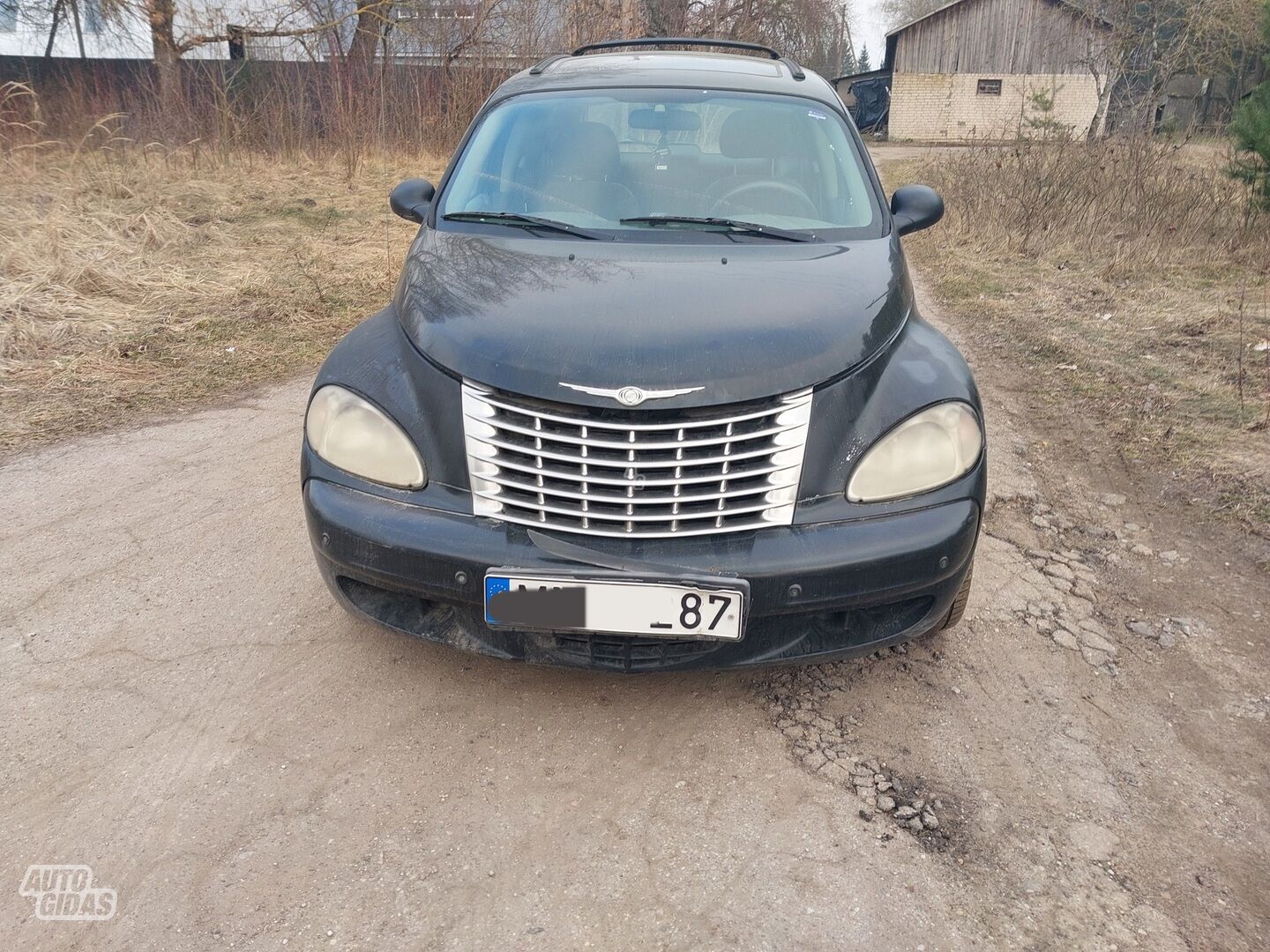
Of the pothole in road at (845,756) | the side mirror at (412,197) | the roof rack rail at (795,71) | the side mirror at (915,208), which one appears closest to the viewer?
the pothole in road at (845,756)

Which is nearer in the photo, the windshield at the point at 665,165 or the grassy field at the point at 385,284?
the windshield at the point at 665,165

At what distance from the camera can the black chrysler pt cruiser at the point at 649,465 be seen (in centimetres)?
237

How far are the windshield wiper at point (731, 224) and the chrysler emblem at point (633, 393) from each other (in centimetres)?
111

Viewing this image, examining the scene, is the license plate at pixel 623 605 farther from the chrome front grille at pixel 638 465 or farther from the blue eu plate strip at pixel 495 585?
the chrome front grille at pixel 638 465

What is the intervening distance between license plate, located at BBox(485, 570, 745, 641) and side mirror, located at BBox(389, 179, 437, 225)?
2.13m

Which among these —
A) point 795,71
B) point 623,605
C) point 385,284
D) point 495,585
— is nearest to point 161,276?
point 385,284

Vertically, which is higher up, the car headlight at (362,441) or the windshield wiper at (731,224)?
the windshield wiper at (731,224)

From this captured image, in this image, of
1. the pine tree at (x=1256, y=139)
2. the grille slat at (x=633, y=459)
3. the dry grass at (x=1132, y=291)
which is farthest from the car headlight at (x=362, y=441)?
the pine tree at (x=1256, y=139)

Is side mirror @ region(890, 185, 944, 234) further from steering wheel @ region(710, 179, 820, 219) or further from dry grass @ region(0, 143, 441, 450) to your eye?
dry grass @ region(0, 143, 441, 450)

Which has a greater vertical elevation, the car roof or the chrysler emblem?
the car roof

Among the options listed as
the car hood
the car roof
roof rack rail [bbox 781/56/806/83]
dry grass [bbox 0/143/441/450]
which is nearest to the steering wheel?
the car hood

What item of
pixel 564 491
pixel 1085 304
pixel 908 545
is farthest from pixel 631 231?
pixel 1085 304

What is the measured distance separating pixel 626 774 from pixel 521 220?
1.96 metres

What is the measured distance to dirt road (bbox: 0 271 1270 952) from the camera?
6.61 ft
